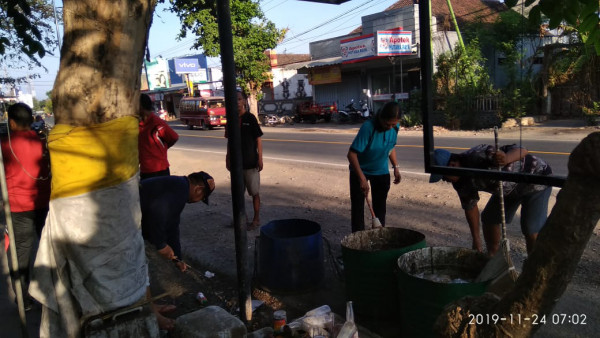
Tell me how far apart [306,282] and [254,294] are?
53 cm

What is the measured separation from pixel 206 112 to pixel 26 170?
25806 mm

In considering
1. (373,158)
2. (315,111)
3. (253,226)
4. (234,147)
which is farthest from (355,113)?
(234,147)

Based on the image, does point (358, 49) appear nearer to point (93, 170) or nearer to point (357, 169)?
point (357, 169)

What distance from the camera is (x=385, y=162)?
15.8 feet

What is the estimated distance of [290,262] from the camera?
13.8ft

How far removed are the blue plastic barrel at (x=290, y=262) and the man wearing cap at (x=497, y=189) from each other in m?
1.28

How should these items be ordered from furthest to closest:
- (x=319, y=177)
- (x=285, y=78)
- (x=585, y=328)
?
(x=285, y=78) → (x=319, y=177) → (x=585, y=328)

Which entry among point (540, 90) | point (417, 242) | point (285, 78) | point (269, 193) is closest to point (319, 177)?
point (269, 193)

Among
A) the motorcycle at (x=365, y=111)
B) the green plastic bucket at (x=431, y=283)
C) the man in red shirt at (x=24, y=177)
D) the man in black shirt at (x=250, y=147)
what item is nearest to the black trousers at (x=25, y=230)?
→ the man in red shirt at (x=24, y=177)

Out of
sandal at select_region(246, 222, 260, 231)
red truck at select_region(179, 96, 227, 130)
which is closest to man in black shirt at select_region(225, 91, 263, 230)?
sandal at select_region(246, 222, 260, 231)

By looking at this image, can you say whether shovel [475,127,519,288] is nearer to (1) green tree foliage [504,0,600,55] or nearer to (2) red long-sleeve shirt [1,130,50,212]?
(1) green tree foliage [504,0,600,55]

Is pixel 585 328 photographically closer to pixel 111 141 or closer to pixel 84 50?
pixel 111 141

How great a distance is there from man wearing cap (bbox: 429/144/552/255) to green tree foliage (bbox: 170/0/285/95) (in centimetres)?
2387

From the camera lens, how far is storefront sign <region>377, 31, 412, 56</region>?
22891 millimetres
